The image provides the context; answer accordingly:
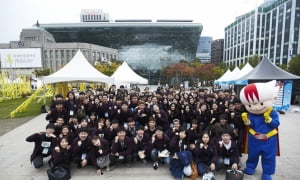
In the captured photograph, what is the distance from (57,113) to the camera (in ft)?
18.6

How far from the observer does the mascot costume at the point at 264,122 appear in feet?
11.8

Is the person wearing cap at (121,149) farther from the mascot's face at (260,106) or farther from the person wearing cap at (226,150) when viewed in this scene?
the mascot's face at (260,106)

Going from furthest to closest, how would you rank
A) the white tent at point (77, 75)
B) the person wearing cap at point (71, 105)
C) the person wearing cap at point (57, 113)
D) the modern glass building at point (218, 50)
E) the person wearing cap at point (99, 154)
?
the modern glass building at point (218, 50)
the white tent at point (77, 75)
the person wearing cap at point (71, 105)
the person wearing cap at point (57, 113)
the person wearing cap at point (99, 154)

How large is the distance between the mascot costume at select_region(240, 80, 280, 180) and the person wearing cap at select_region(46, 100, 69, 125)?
4904mm

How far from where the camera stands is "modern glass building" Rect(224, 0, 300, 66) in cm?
3950

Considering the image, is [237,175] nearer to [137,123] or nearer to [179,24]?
[137,123]

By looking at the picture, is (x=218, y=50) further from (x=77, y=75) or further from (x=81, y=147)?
(x=81, y=147)

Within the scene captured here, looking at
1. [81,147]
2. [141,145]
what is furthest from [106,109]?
[141,145]

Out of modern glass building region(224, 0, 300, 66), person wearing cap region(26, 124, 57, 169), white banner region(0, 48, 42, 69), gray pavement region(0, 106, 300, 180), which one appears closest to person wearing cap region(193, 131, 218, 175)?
gray pavement region(0, 106, 300, 180)

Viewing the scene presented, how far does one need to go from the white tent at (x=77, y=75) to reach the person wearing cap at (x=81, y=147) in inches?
172

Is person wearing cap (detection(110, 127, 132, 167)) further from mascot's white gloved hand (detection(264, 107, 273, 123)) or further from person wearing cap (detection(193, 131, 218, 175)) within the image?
mascot's white gloved hand (detection(264, 107, 273, 123))

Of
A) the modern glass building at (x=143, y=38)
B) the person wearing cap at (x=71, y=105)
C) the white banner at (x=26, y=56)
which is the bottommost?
the person wearing cap at (x=71, y=105)

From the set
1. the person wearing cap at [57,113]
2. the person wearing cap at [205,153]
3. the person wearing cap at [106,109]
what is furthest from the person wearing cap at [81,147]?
the person wearing cap at [205,153]

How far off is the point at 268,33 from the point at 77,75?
53.2 meters
